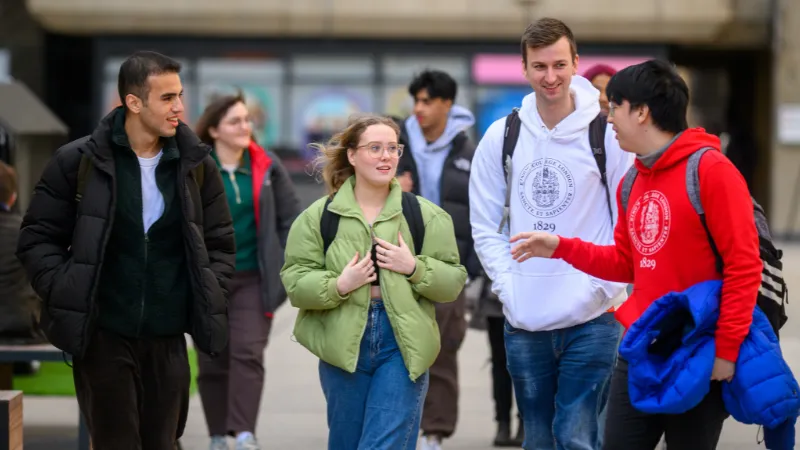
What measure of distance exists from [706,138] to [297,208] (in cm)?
386

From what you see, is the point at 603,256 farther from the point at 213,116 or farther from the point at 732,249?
the point at 213,116

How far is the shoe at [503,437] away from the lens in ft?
26.1

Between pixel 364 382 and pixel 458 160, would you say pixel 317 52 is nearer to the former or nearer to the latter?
pixel 458 160

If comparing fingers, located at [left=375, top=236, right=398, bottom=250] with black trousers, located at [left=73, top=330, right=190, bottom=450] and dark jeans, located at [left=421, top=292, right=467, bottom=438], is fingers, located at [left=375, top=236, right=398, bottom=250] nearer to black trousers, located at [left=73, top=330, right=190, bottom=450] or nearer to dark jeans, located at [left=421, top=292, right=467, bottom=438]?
black trousers, located at [left=73, top=330, right=190, bottom=450]

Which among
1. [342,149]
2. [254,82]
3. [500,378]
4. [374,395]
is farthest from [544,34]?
[254,82]

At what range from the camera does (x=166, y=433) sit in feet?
17.0

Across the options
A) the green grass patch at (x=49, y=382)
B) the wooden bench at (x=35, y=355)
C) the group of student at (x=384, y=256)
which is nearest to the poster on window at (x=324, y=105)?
the green grass patch at (x=49, y=382)

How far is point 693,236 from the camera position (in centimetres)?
432

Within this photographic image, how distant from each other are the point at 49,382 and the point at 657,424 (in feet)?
18.0

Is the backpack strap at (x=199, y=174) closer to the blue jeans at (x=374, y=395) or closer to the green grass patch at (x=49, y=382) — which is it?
the blue jeans at (x=374, y=395)

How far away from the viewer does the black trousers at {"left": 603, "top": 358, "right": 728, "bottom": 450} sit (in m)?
4.33

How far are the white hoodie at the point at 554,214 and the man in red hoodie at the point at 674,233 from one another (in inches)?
24.1

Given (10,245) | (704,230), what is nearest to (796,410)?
(704,230)

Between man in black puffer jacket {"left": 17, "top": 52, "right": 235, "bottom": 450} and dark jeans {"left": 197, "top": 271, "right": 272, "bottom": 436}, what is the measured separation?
8.11ft
